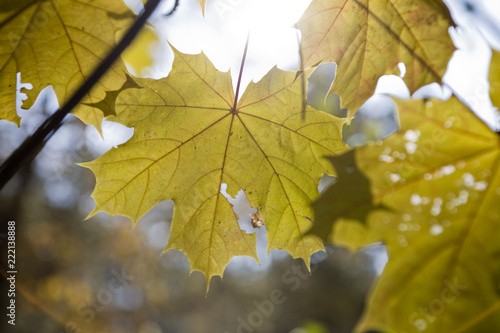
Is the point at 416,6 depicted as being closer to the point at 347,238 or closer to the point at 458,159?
the point at 458,159

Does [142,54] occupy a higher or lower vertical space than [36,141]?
higher

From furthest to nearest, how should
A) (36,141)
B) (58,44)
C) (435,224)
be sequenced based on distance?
(58,44) → (435,224) → (36,141)

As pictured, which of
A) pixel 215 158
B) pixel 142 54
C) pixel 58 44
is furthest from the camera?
pixel 142 54

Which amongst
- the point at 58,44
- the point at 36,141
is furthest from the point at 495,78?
the point at 58,44

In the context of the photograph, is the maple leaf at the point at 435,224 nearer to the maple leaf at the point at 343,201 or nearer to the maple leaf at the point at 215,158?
the maple leaf at the point at 343,201

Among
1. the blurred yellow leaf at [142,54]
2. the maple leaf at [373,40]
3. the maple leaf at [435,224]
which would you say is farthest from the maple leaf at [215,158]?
the blurred yellow leaf at [142,54]

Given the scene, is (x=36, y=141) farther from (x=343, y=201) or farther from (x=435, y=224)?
(x=435, y=224)

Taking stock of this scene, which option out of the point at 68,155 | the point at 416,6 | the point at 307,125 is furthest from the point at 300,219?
the point at 68,155

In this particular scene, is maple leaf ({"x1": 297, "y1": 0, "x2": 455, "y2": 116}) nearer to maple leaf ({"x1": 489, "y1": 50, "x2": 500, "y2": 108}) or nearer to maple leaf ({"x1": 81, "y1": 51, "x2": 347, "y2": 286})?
maple leaf ({"x1": 81, "y1": 51, "x2": 347, "y2": 286})
